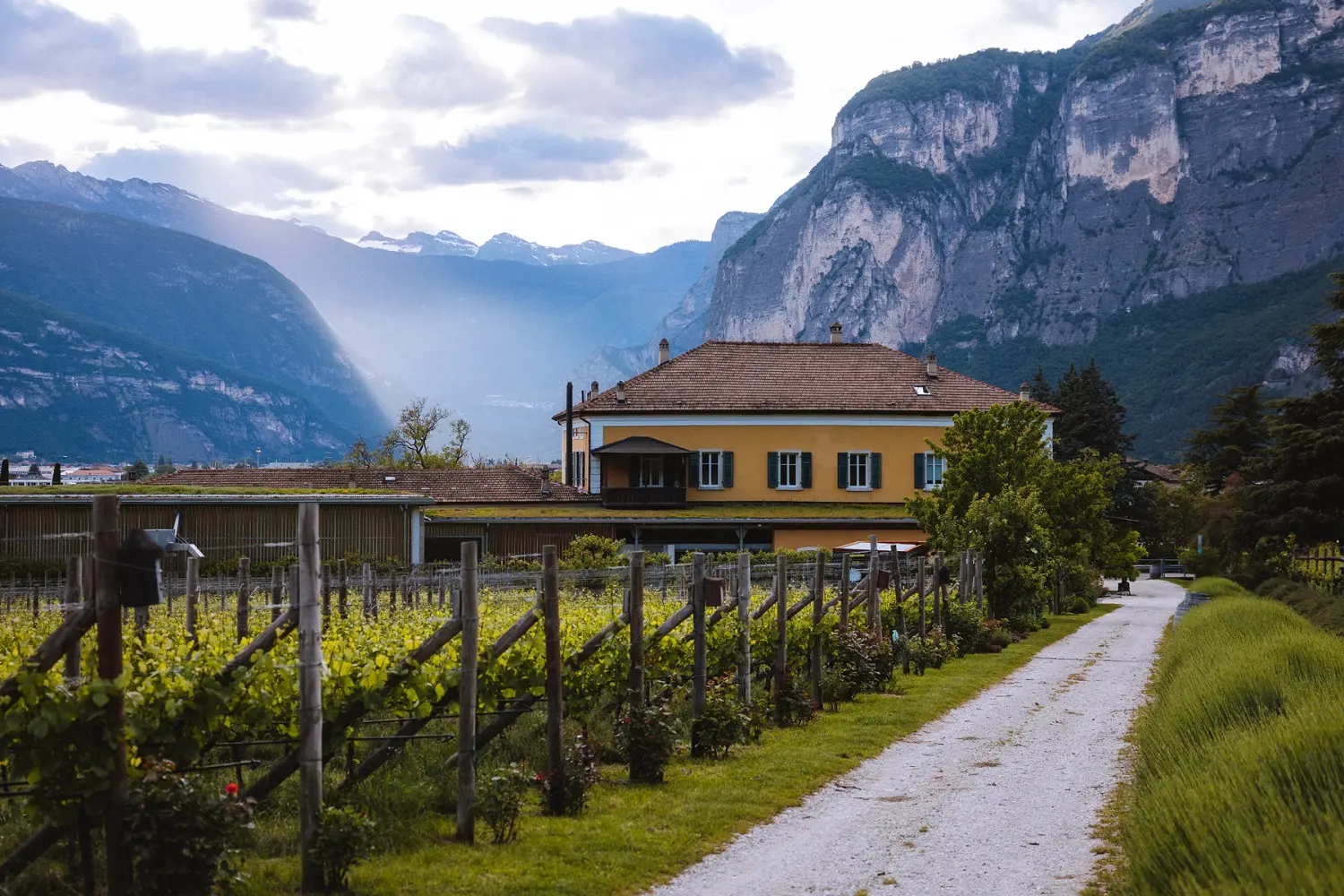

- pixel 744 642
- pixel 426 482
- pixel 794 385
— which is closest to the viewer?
pixel 744 642

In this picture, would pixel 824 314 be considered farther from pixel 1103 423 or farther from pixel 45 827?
pixel 45 827

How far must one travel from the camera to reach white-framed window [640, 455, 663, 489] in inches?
1891

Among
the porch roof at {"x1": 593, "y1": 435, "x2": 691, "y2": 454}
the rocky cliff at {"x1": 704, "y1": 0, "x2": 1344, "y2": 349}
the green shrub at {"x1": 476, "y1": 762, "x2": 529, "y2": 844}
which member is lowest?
the green shrub at {"x1": 476, "y1": 762, "x2": 529, "y2": 844}

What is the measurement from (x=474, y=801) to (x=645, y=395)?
40.3m

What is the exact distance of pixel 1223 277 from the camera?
15750cm

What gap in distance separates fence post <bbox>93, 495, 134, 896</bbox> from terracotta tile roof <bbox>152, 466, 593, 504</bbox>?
39485 millimetres

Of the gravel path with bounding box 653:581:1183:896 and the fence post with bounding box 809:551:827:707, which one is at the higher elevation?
the fence post with bounding box 809:551:827:707

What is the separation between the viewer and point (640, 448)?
46375 millimetres

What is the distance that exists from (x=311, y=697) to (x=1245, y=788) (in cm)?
531

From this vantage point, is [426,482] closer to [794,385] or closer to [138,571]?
[794,385]

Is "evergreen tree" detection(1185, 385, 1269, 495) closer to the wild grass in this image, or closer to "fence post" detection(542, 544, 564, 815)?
the wild grass

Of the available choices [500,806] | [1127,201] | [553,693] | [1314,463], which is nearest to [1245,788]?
[500,806]

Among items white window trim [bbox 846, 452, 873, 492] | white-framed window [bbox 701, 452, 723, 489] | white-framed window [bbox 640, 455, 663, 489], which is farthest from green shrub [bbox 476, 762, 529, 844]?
white window trim [bbox 846, 452, 873, 492]

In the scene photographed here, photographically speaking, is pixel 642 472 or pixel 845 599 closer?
pixel 845 599
